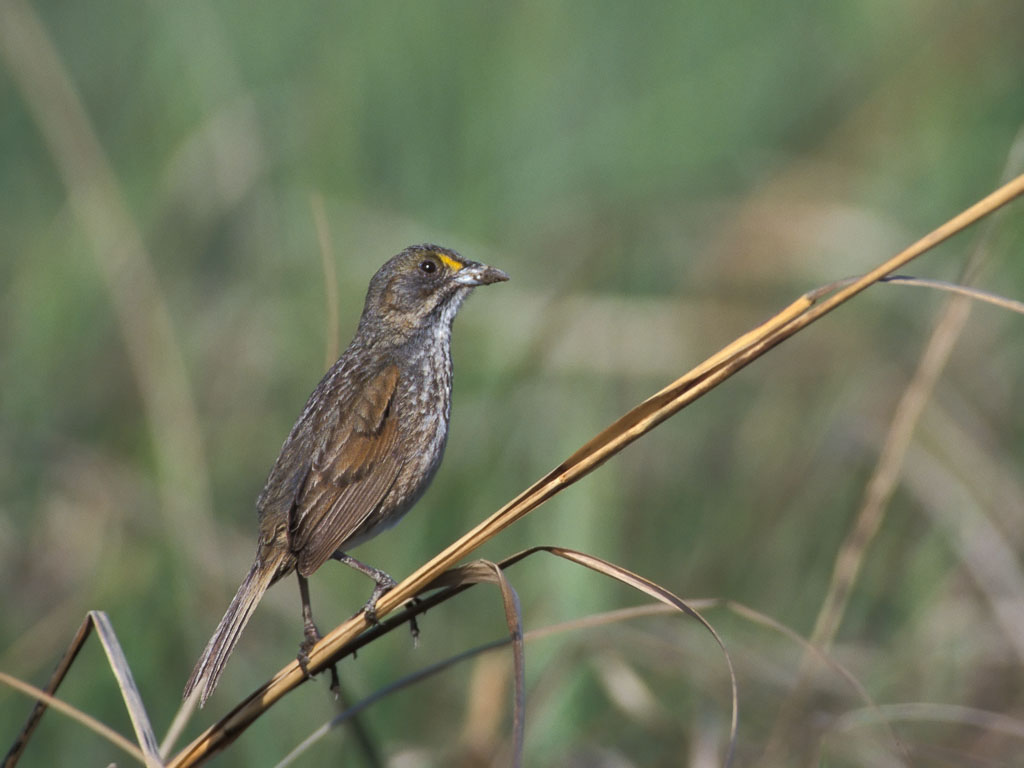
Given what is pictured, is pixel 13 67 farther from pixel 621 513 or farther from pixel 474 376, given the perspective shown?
pixel 621 513

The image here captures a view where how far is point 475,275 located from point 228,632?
1.12 m

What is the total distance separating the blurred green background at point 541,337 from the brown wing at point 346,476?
2.99ft

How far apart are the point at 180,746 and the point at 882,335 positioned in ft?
13.4

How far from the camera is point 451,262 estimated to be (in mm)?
3146

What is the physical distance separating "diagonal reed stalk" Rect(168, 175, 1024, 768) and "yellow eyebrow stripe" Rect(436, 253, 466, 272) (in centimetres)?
121

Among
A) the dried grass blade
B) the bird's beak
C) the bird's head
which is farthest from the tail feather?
the bird's beak

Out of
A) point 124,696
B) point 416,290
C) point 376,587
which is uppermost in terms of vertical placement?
point 416,290

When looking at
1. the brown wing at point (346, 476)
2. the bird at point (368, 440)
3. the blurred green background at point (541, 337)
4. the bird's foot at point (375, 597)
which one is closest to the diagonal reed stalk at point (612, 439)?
the bird's foot at point (375, 597)

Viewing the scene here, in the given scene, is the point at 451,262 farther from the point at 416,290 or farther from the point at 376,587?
the point at 376,587

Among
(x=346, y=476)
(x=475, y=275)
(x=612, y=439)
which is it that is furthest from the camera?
(x=475, y=275)

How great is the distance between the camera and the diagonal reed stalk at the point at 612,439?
1.75 meters

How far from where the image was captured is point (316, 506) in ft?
8.66

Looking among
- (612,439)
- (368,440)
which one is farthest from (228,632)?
(612,439)

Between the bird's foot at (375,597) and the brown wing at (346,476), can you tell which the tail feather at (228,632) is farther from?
the bird's foot at (375,597)
